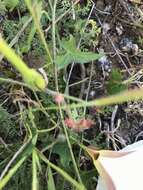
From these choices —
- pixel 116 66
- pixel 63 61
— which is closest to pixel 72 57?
pixel 63 61

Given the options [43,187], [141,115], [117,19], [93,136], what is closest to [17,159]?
[43,187]

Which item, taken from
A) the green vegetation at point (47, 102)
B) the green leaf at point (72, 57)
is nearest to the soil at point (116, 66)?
the green vegetation at point (47, 102)

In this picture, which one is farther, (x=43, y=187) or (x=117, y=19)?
(x=117, y=19)

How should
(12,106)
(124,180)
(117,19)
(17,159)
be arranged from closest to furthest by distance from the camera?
1. (124,180)
2. (17,159)
3. (12,106)
4. (117,19)

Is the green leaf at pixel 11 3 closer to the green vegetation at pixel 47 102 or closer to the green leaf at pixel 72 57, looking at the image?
the green vegetation at pixel 47 102

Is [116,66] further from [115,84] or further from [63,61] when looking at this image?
[63,61]

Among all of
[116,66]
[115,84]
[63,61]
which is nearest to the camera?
[63,61]

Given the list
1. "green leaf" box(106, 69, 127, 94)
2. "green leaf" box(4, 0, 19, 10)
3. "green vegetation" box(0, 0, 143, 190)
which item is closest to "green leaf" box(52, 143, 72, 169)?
"green vegetation" box(0, 0, 143, 190)

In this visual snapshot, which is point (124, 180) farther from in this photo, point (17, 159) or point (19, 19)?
point (19, 19)

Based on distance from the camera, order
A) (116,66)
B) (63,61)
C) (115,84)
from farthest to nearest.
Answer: (116,66), (115,84), (63,61)
